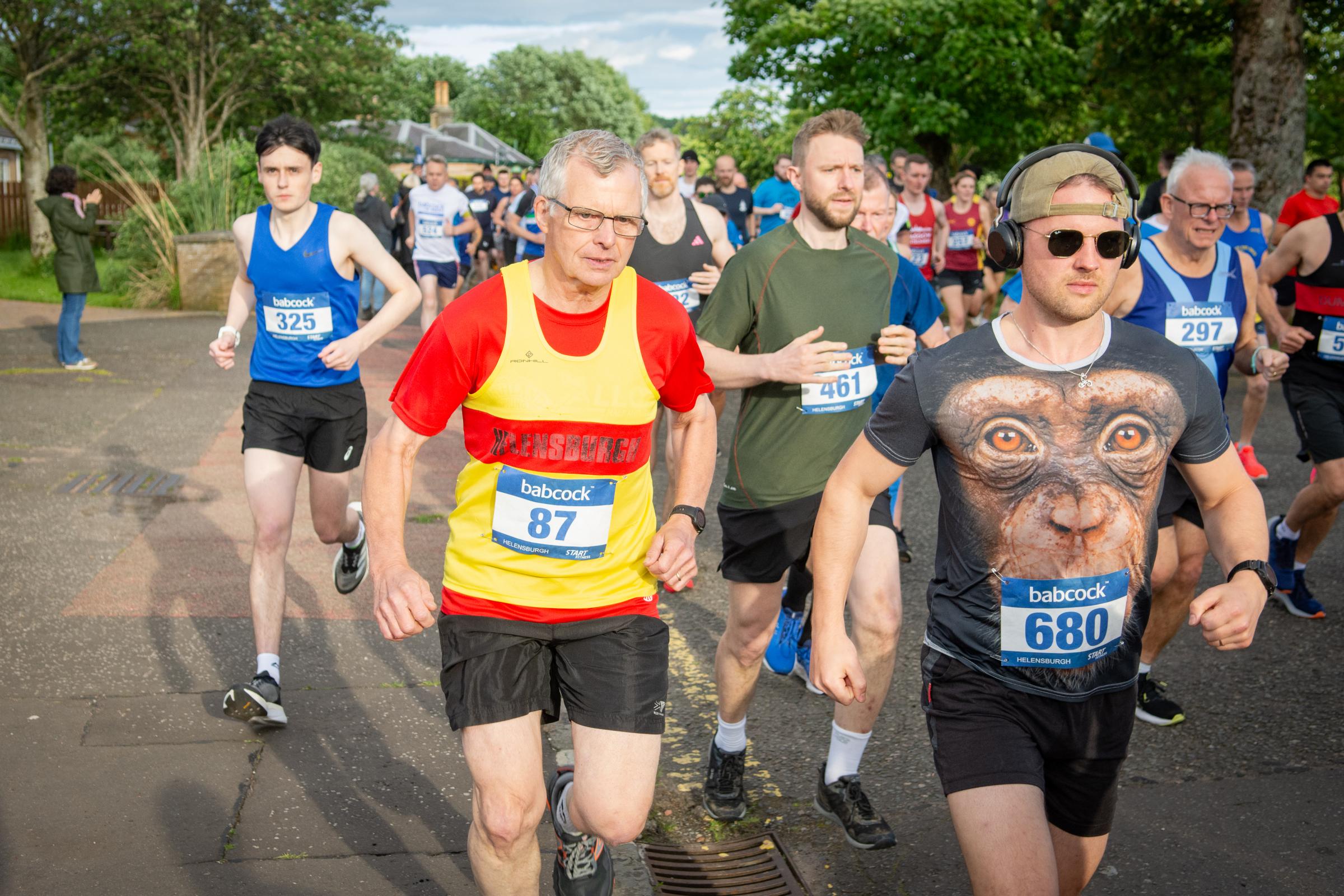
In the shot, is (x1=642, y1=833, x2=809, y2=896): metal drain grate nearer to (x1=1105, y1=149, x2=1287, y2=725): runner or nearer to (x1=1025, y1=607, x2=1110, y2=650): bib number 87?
(x1=1025, y1=607, x2=1110, y2=650): bib number 87

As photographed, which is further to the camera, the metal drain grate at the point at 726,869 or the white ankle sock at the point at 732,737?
the white ankle sock at the point at 732,737

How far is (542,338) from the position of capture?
3.14m

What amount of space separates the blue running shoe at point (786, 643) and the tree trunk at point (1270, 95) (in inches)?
550

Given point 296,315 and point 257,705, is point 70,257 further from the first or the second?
point 257,705

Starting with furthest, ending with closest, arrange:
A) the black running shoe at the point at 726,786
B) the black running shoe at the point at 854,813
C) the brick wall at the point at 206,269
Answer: the brick wall at the point at 206,269 < the black running shoe at the point at 726,786 < the black running shoe at the point at 854,813

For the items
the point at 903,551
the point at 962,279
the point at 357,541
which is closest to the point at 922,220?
the point at 962,279

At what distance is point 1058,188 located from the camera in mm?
2727

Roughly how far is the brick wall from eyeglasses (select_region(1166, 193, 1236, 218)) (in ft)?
53.4

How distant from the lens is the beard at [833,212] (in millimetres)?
4375

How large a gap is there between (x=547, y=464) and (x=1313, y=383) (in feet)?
15.2

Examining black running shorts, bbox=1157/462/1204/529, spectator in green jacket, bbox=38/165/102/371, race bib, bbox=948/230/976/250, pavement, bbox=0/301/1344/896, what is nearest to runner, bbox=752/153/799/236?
race bib, bbox=948/230/976/250

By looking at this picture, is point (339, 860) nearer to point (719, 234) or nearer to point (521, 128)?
point (719, 234)

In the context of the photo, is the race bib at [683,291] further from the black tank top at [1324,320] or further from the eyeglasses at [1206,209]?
the black tank top at [1324,320]

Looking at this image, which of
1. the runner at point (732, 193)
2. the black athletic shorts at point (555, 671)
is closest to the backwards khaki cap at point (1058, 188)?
the black athletic shorts at point (555, 671)
